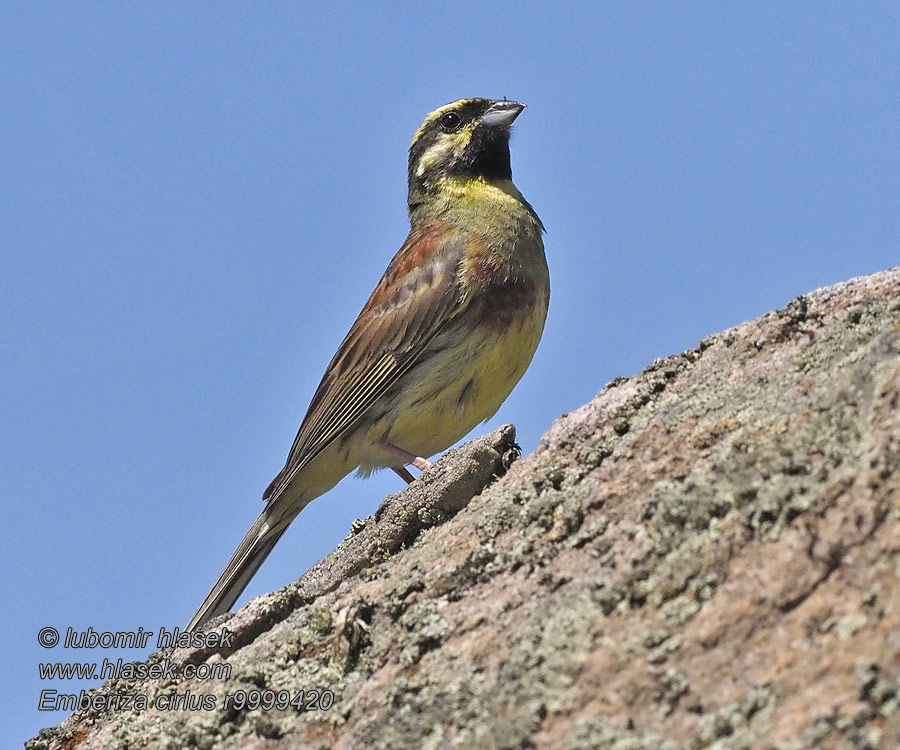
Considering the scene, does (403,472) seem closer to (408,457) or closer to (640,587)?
(408,457)

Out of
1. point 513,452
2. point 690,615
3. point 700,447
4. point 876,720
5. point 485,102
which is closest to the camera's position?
point 876,720

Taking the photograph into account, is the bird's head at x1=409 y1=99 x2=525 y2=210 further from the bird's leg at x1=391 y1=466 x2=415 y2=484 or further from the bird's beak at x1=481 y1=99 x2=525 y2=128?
the bird's leg at x1=391 y1=466 x2=415 y2=484

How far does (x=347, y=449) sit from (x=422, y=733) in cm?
407

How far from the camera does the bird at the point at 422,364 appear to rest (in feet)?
21.6

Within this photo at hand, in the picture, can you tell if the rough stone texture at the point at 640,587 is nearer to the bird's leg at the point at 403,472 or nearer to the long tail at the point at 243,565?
the long tail at the point at 243,565

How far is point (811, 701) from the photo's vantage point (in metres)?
2.15

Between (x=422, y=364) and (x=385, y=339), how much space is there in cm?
44

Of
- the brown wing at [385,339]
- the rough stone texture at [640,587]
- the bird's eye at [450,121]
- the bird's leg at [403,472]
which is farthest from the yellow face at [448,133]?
the rough stone texture at [640,587]

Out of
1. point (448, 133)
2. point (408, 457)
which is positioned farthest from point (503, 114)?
point (408, 457)

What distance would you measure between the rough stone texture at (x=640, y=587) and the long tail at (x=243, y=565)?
173 cm

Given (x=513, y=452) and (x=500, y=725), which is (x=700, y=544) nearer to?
(x=500, y=725)

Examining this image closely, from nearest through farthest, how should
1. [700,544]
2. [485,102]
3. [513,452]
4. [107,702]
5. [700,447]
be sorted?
[700,544] < [700,447] < [107,702] < [513,452] < [485,102]

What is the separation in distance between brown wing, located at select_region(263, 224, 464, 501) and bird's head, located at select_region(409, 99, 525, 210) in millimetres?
793

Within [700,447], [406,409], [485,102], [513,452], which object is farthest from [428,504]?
[485,102]
